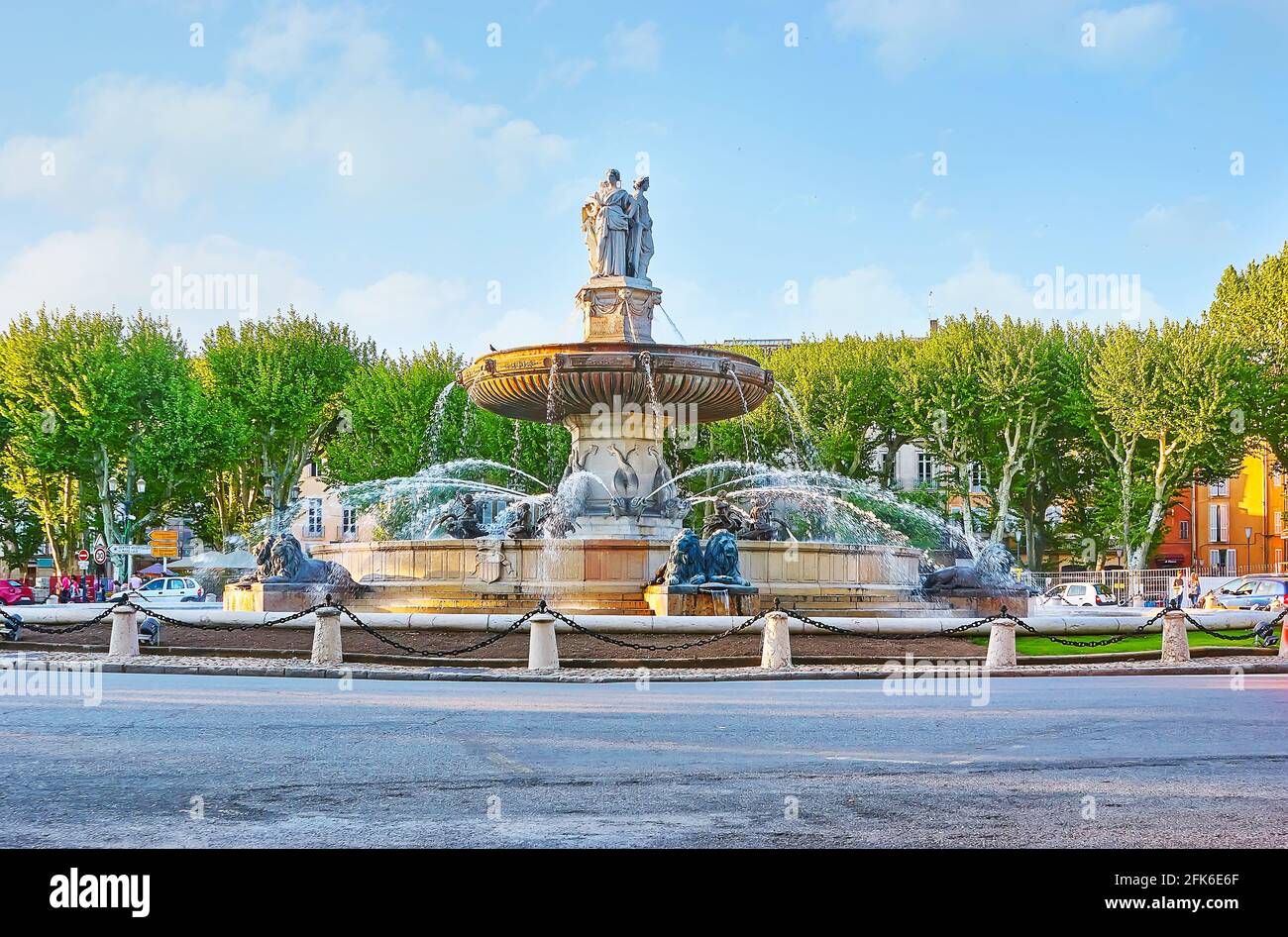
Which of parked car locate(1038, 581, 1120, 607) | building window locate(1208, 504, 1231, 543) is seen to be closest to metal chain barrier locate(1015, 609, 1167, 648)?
parked car locate(1038, 581, 1120, 607)

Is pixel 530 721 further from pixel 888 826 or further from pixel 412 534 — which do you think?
pixel 412 534

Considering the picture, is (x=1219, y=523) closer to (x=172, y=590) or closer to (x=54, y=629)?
(x=172, y=590)

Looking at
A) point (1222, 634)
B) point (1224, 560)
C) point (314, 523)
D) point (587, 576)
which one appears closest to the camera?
point (1222, 634)

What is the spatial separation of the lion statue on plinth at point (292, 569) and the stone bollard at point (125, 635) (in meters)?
4.96

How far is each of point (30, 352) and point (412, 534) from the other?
74.6ft

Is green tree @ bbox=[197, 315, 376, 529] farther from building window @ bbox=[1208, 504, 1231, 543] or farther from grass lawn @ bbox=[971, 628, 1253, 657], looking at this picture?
building window @ bbox=[1208, 504, 1231, 543]

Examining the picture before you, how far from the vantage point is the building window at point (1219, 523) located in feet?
240

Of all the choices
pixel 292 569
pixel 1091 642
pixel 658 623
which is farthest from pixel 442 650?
pixel 1091 642

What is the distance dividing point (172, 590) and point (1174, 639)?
102 feet

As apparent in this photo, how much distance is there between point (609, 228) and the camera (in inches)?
1062

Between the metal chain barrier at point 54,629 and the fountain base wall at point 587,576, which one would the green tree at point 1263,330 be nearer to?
the fountain base wall at point 587,576

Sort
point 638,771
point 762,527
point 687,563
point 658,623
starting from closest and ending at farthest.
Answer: point 638,771
point 658,623
point 687,563
point 762,527

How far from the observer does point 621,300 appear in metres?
27.1
